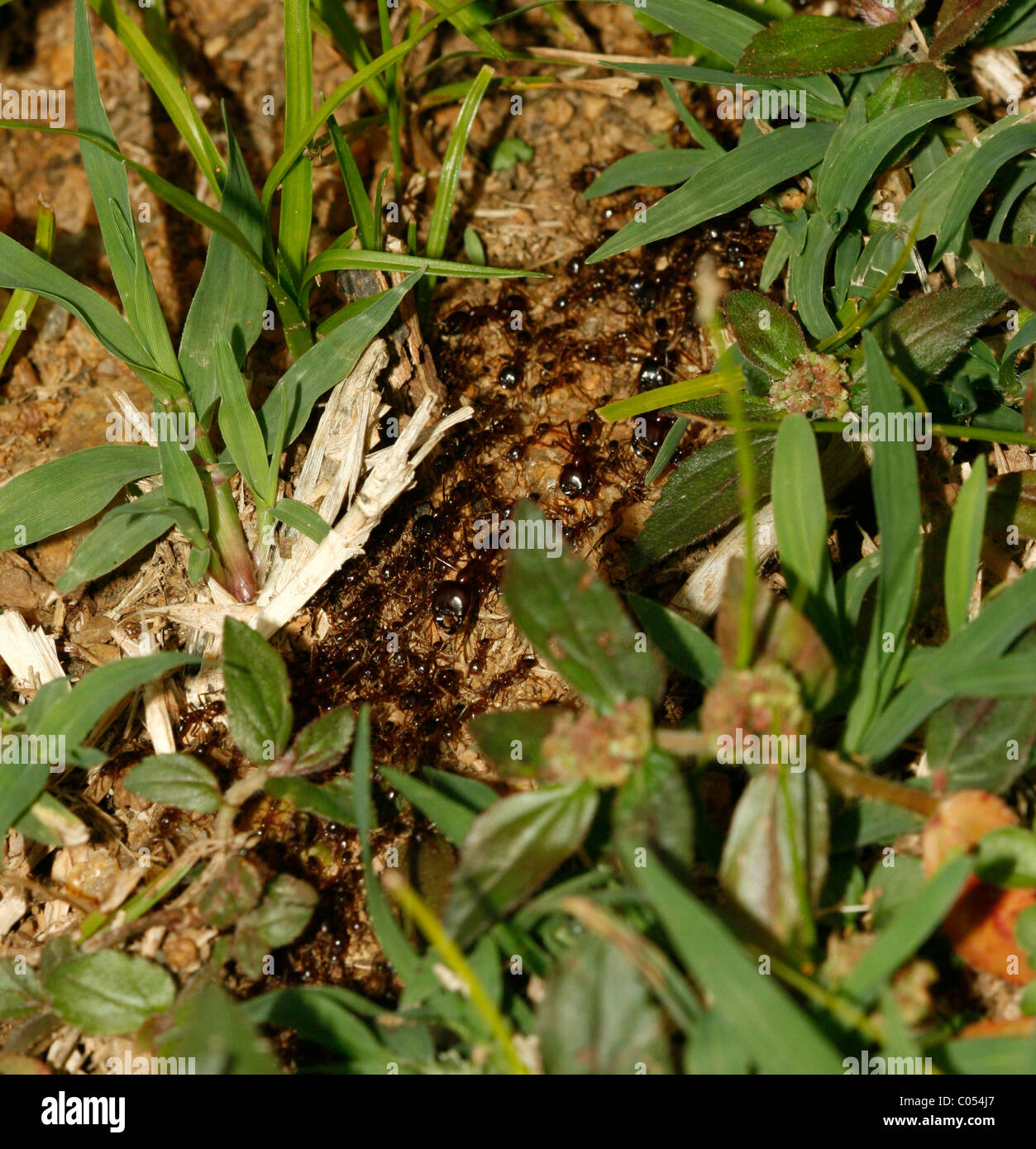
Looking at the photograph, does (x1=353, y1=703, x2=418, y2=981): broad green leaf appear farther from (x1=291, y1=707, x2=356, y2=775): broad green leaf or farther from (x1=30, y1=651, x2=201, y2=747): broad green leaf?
(x1=30, y1=651, x2=201, y2=747): broad green leaf

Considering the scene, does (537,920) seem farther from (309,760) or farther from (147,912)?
(147,912)

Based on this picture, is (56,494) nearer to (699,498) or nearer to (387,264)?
(387,264)

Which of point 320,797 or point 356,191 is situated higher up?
point 356,191

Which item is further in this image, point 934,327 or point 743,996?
point 934,327

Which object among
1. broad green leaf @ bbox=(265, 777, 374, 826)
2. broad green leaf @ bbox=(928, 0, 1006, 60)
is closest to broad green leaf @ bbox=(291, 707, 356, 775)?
broad green leaf @ bbox=(265, 777, 374, 826)

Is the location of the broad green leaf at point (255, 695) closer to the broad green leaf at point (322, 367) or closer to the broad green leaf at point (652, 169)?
the broad green leaf at point (322, 367)

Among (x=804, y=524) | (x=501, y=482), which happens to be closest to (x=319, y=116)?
(x=501, y=482)

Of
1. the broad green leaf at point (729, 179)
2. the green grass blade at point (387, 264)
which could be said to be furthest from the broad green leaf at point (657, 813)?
the broad green leaf at point (729, 179)
